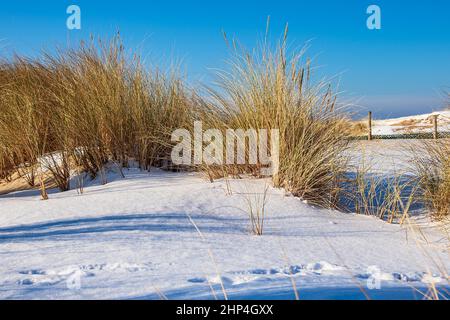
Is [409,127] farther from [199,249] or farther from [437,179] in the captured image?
[199,249]

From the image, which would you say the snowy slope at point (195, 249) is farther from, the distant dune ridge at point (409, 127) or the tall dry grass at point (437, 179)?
the distant dune ridge at point (409, 127)

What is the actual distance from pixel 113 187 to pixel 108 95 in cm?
123

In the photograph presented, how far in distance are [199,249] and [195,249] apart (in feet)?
0.07

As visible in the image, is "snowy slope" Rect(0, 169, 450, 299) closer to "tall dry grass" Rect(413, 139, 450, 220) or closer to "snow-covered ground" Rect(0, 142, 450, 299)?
"snow-covered ground" Rect(0, 142, 450, 299)

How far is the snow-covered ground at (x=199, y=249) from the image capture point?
204cm

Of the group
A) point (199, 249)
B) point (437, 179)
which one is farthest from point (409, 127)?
point (199, 249)

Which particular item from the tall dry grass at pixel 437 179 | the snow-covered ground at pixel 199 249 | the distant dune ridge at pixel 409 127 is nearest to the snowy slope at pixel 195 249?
the snow-covered ground at pixel 199 249

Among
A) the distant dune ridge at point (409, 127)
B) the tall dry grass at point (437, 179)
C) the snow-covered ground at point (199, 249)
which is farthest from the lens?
the distant dune ridge at point (409, 127)

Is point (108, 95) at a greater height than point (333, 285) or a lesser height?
greater

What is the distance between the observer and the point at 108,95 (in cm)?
517

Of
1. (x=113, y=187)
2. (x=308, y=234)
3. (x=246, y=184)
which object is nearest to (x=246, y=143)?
(x=246, y=184)

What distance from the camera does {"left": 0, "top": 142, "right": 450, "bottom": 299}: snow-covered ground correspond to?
2.04 metres

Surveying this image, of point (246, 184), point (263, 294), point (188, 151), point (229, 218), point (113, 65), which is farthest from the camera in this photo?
point (113, 65)
